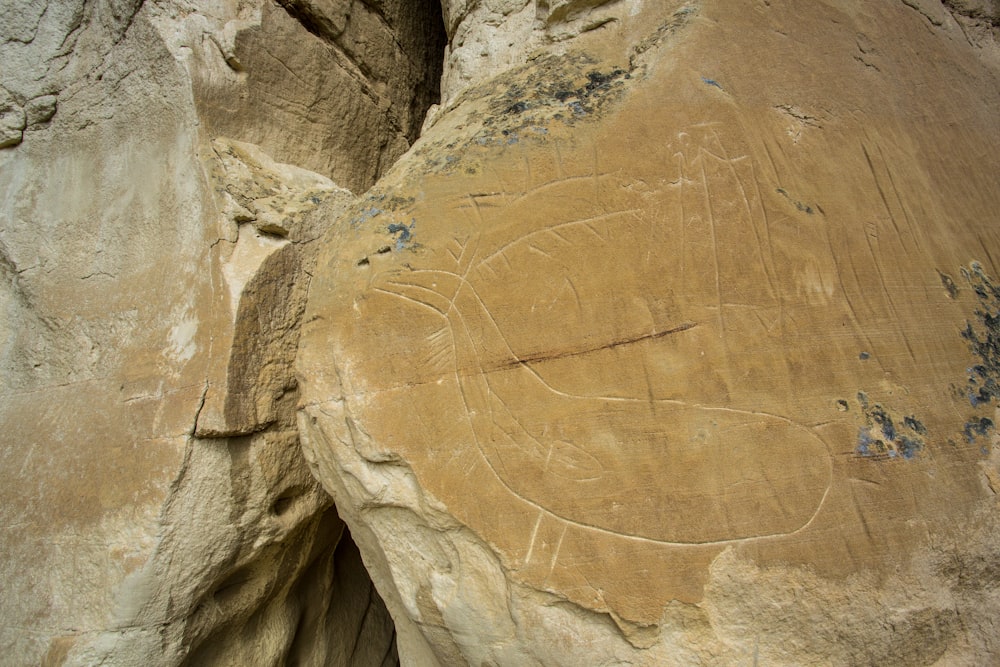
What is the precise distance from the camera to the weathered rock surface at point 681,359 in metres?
1.47

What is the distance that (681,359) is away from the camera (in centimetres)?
160

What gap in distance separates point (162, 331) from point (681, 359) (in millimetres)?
1678

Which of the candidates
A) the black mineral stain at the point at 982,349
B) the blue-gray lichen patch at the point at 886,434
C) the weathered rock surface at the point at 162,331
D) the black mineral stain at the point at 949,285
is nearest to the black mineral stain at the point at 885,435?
the blue-gray lichen patch at the point at 886,434

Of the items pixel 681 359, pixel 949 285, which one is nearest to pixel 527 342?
pixel 681 359

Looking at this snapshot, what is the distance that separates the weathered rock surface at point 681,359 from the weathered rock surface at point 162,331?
1.00ft

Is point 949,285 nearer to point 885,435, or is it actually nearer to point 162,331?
point 885,435

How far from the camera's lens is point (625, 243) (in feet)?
5.57

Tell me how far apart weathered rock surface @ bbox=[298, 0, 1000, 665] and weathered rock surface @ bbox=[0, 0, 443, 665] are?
1.00 feet

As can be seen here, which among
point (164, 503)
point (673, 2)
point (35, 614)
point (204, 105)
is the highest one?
point (673, 2)

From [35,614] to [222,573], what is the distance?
578 millimetres

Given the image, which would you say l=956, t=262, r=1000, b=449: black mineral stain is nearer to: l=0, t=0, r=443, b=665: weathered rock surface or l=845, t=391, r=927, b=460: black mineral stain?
l=845, t=391, r=927, b=460: black mineral stain

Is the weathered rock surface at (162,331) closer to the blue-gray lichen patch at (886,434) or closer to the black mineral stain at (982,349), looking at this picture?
the blue-gray lichen patch at (886,434)

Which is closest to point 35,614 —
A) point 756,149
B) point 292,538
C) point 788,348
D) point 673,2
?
point 292,538

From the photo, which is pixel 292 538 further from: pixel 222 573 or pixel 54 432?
pixel 54 432
